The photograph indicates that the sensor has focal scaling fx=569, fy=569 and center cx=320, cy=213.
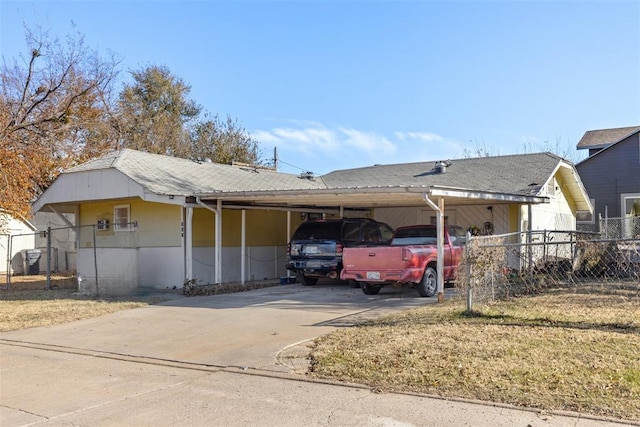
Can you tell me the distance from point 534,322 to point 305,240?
7892mm

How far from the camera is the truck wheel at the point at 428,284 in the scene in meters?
12.6

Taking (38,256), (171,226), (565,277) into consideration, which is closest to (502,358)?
(565,277)

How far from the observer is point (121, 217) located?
59.4 feet

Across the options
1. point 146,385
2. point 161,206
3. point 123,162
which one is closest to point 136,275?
point 161,206

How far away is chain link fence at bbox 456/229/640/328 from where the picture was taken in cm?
930

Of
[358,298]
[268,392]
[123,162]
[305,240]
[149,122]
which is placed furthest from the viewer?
[149,122]

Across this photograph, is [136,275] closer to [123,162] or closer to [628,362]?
[123,162]

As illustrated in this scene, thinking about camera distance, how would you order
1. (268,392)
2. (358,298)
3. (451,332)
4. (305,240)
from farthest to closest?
(305,240) < (358,298) < (451,332) < (268,392)

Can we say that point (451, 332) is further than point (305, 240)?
No

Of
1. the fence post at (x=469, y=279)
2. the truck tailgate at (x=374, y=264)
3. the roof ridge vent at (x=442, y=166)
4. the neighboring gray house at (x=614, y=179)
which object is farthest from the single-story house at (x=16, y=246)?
the neighboring gray house at (x=614, y=179)

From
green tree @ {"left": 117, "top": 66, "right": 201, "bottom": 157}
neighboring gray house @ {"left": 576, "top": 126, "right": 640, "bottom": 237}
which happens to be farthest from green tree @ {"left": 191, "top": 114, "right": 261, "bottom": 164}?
neighboring gray house @ {"left": 576, "top": 126, "right": 640, "bottom": 237}

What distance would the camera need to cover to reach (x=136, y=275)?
52.0 ft

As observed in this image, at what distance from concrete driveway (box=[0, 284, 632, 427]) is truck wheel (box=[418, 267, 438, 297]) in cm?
66

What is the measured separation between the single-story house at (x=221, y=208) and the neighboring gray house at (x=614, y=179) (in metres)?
4.76
